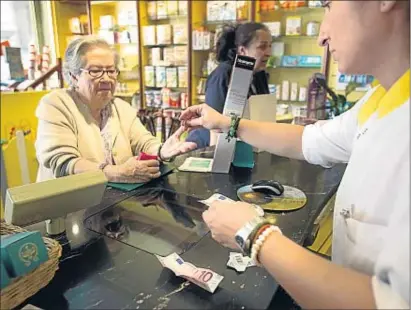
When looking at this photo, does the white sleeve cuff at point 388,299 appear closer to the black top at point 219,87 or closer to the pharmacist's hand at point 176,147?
the pharmacist's hand at point 176,147

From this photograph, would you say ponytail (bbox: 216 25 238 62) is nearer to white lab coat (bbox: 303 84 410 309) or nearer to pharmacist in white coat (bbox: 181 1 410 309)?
pharmacist in white coat (bbox: 181 1 410 309)

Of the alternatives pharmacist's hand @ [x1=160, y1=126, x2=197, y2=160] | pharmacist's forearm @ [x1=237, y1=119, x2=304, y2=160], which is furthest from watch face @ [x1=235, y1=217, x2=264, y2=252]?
pharmacist's hand @ [x1=160, y1=126, x2=197, y2=160]

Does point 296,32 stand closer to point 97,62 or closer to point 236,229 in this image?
point 97,62

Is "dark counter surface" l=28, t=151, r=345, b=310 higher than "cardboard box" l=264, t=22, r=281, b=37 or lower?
lower

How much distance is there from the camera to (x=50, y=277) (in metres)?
0.70

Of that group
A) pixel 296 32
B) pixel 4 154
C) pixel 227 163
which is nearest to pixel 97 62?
pixel 227 163

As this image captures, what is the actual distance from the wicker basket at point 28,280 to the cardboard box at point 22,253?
0.06 ft

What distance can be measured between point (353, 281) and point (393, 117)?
0.91ft

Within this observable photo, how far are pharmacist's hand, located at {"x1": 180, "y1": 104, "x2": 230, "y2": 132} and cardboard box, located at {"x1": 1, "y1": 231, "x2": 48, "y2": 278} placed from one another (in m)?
0.78

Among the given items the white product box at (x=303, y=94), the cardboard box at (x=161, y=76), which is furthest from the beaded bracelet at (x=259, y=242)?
the cardboard box at (x=161, y=76)

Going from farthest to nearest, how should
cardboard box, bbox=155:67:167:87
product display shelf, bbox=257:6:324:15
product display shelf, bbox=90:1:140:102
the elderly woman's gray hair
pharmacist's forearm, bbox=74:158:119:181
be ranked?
product display shelf, bbox=90:1:140:102 → cardboard box, bbox=155:67:167:87 → product display shelf, bbox=257:6:324:15 → the elderly woman's gray hair → pharmacist's forearm, bbox=74:158:119:181

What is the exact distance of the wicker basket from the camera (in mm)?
615

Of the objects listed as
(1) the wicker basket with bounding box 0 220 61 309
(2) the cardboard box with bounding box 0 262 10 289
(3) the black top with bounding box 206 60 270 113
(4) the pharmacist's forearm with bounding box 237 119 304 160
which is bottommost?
(1) the wicker basket with bounding box 0 220 61 309

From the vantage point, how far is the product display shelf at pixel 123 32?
14.1 ft
